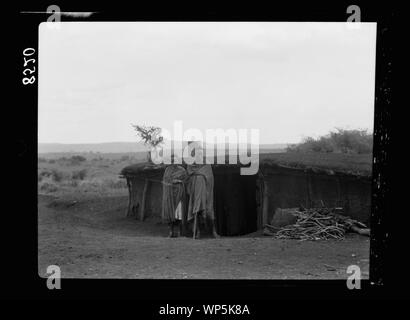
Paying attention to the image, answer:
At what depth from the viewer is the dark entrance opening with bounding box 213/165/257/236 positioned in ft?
40.5

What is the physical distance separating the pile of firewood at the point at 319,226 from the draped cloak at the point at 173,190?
2207 mm

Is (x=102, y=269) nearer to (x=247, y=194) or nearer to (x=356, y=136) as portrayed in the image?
(x=247, y=194)

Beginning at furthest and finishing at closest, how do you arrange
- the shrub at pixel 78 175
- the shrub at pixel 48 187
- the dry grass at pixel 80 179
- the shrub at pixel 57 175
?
the shrub at pixel 78 175 < the shrub at pixel 57 175 < the shrub at pixel 48 187 < the dry grass at pixel 80 179

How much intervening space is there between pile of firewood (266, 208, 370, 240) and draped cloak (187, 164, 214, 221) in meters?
1.49

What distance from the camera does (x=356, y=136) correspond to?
23641mm

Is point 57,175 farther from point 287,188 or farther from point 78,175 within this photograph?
point 287,188

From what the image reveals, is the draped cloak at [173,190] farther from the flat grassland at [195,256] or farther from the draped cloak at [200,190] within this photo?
the flat grassland at [195,256]

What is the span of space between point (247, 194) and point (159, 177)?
9.29ft

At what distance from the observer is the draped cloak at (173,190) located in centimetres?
1115

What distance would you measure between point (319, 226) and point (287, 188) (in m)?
1.64

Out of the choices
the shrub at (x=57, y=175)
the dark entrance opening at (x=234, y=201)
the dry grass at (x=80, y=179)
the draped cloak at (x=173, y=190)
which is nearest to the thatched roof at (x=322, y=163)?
the dark entrance opening at (x=234, y=201)

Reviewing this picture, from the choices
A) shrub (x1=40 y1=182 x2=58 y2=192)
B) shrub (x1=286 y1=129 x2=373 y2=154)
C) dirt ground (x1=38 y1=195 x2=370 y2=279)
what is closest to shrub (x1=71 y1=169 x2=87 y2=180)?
shrub (x1=40 y1=182 x2=58 y2=192)

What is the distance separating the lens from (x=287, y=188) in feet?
38.2

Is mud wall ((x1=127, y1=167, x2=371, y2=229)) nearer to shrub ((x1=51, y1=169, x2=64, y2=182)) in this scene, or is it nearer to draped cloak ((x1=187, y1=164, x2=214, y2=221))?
draped cloak ((x1=187, y1=164, x2=214, y2=221))
